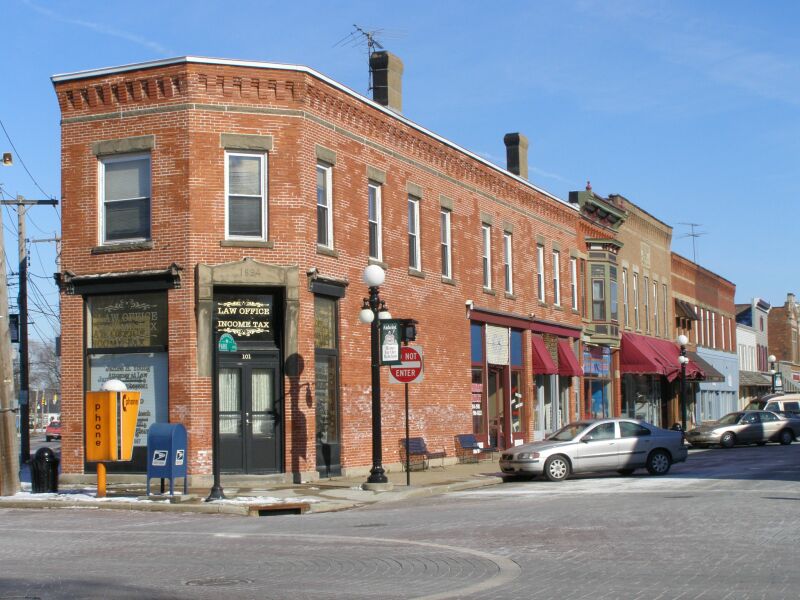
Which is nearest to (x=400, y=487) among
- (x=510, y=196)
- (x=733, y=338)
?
(x=510, y=196)

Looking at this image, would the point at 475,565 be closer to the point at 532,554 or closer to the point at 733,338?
the point at 532,554

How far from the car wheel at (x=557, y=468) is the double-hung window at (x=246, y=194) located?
8029 mm

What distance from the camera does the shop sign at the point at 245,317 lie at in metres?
23.7

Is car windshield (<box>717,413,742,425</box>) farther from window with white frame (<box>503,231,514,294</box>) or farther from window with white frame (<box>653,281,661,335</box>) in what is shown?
window with white frame (<box>503,231,514,294</box>)

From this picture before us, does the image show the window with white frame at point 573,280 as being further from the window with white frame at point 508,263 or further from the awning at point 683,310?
the awning at point 683,310

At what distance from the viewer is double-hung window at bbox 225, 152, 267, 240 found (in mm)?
23859

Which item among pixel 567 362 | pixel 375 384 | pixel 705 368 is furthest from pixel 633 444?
pixel 705 368

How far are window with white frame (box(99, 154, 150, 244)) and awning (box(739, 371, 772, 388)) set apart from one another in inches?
2247

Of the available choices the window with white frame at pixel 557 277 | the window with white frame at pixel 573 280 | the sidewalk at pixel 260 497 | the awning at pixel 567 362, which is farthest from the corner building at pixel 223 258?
the window with white frame at pixel 573 280

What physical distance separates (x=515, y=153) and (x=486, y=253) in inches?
327

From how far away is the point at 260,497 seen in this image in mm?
20594

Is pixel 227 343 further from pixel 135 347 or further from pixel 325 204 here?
pixel 325 204

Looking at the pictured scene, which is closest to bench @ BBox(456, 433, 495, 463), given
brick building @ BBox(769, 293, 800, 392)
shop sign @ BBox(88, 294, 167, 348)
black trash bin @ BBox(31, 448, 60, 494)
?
shop sign @ BBox(88, 294, 167, 348)

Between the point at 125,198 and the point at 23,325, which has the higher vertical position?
the point at 125,198
